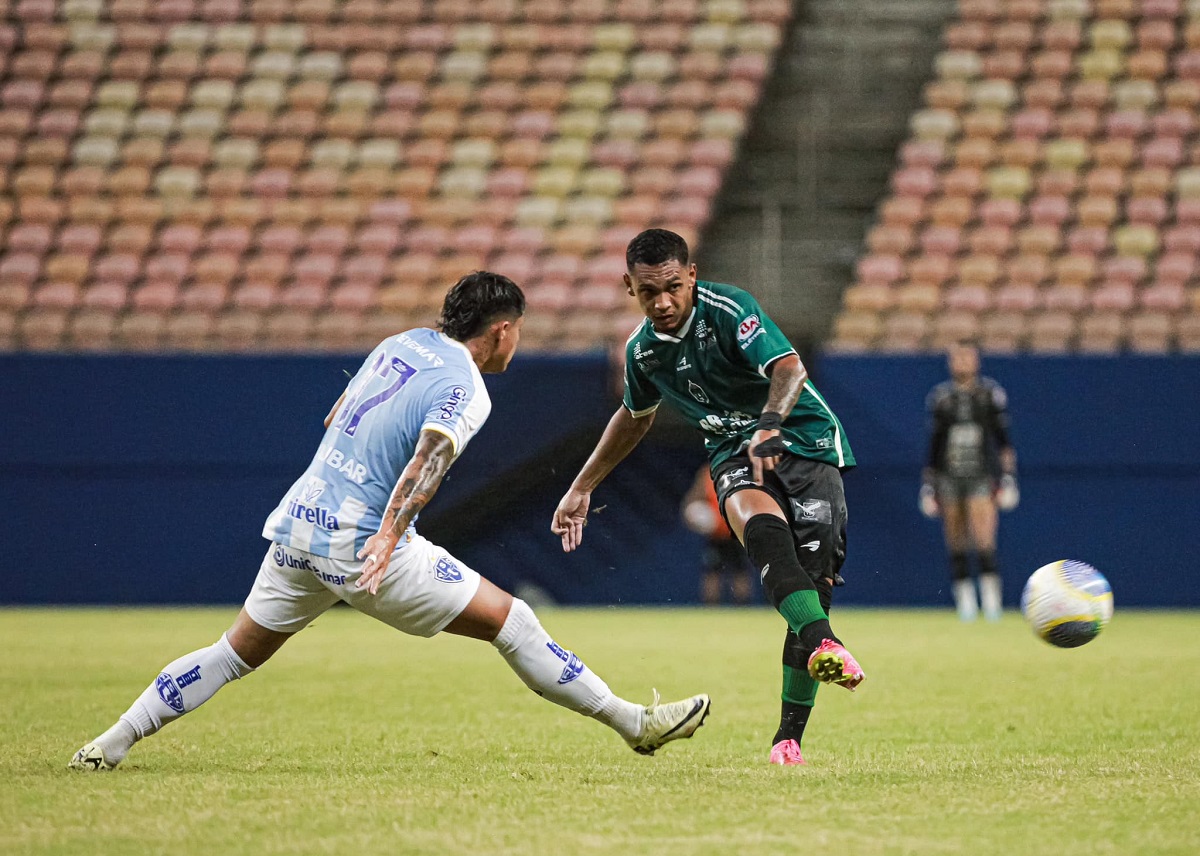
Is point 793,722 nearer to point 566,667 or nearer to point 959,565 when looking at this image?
point 566,667

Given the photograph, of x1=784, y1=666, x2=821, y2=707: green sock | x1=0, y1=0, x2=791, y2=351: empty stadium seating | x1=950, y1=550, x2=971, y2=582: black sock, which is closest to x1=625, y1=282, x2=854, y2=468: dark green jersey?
x1=784, y1=666, x2=821, y2=707: green sock

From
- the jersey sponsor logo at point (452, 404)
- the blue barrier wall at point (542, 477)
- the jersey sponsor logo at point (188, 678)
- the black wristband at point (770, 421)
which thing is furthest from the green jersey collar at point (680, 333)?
the blue barrier wall at point (542, 477)

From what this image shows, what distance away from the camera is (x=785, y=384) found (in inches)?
238

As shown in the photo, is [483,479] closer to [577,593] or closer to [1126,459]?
[577,593]

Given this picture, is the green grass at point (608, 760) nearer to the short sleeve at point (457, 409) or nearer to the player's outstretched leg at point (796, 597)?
the player's outstretched leg at point (796, 597)

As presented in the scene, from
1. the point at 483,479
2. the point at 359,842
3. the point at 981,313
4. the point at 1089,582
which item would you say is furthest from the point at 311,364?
the point at 359,842

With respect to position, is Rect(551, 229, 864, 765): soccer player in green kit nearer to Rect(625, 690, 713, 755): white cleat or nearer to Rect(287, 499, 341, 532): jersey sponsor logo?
Rect(625, 690, 713, 755): white cleat

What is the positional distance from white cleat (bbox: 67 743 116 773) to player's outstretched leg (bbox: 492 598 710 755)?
1.44m

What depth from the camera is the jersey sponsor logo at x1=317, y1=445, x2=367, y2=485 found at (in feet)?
18.8

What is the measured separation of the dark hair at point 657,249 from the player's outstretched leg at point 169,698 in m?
2.05

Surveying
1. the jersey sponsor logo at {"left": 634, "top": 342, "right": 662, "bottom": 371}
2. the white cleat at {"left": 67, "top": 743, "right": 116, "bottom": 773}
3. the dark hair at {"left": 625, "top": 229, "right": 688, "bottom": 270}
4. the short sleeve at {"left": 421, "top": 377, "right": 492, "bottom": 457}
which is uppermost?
the dark hair at {"left": 625, "top": 229, "right": 688, "bottom": 270}

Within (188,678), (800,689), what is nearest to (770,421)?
(800,689)

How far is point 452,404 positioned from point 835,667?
153 centimetres

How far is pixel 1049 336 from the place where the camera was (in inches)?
650
